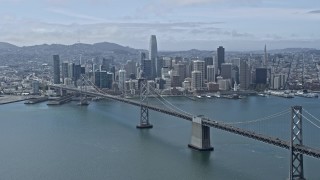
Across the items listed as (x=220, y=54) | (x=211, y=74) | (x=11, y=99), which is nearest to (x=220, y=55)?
(x=220, y=54)

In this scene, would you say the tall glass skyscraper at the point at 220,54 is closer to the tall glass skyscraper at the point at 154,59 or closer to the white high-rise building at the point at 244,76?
the white high-rise building at the point at 244,76

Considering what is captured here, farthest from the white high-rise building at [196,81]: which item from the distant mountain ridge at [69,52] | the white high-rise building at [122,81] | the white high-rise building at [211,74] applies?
the distant mountain ridge at [69,52]

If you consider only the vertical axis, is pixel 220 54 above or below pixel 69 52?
below

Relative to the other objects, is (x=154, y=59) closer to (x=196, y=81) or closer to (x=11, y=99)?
(x=196, y=81)

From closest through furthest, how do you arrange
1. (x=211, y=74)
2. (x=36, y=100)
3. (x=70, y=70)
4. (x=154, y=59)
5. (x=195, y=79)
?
(x=36, y=100) → (x=195, y=79) → (x=211, y=74) → (x=70, y=70) → (x=154, y=59)

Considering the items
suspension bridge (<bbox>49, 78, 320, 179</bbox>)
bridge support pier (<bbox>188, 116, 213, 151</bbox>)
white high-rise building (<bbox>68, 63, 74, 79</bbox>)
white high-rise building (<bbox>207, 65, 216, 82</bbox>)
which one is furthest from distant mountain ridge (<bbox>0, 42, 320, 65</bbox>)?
bridge support pier (<bbox>188, 116, 213, 151</bbox>)

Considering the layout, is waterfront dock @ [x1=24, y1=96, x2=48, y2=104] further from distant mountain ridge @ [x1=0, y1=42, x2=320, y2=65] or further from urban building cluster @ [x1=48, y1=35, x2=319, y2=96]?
distant mountain ridge @ [x1=0, y1=42, x2=320, y2=65]

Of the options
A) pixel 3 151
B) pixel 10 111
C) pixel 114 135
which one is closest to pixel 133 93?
pixel 10 111

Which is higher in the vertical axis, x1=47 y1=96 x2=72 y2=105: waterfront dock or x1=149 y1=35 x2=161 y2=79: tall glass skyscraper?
x1=149 y1=35 x2=161 y2=79: tall glass skyscraper

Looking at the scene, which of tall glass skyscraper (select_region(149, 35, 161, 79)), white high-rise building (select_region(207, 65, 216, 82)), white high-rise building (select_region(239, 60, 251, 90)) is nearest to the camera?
white high-rise building (select_region(239, 60, 251, 90))

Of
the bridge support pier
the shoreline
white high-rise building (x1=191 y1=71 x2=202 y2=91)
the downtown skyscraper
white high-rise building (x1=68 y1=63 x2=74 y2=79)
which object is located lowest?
the shoreline
